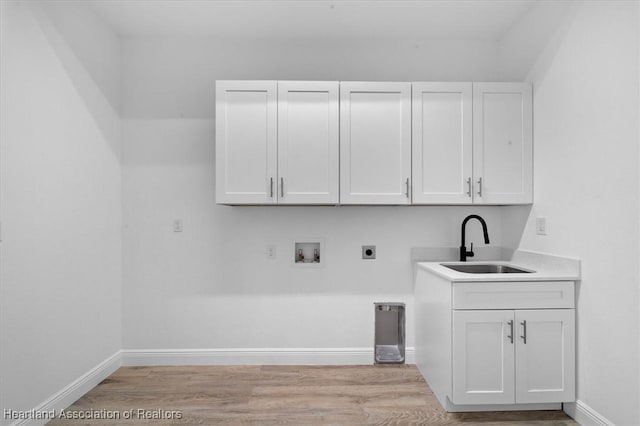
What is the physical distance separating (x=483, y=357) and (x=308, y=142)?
1722mm

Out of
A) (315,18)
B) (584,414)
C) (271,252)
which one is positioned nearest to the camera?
(584,414)

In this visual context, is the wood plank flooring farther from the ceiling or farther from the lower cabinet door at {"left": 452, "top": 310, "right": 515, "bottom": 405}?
the ceiling

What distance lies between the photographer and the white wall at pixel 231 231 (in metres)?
2.92

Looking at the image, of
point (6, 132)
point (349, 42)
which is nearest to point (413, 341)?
point (349, 42)

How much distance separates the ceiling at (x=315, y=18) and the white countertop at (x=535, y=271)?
170 centimetres

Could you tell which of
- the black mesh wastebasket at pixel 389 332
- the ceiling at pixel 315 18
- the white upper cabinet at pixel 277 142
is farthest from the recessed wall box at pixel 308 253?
the ceiling at pixel 315 18

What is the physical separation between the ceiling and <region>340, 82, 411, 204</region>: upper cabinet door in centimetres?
51

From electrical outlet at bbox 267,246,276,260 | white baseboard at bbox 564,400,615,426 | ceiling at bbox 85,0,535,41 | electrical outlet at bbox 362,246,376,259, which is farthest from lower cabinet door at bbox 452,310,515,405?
ceiling at bbox 85,0,535,41

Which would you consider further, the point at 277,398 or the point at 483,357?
the point at 277,398

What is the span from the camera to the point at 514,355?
2.14 m

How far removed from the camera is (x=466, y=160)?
2.59 m

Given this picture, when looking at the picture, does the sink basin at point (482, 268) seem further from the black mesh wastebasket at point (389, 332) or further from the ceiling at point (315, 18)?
the ceiling at point (315, 18)

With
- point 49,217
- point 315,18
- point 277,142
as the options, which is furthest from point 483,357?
point 49,217

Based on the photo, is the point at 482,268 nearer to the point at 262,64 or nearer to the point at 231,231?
the point at 231,231
